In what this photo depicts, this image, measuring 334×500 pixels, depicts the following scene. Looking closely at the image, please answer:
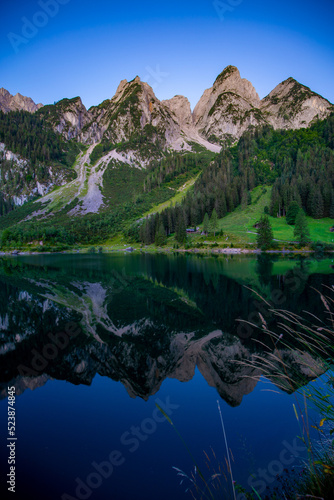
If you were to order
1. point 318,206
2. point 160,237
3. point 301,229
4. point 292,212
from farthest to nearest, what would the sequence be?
point 160,237 < point 318,206 < point 292,212 < point 301,229

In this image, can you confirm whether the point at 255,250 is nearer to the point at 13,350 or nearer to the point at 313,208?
the point at 313,208

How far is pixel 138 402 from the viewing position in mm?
8117

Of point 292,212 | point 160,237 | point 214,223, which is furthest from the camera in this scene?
point 160,237

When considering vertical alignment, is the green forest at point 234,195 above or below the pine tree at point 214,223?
above

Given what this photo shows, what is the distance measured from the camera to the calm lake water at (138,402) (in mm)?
5309

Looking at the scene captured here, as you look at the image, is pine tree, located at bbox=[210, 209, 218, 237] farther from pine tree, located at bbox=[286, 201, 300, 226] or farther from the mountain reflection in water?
the mountain reflection in water

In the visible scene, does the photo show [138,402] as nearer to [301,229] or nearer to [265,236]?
[265,236]

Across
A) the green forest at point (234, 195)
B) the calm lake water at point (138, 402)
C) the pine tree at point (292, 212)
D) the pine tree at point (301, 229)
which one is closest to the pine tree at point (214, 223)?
the green forest at point (234, 195)

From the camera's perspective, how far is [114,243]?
135 m

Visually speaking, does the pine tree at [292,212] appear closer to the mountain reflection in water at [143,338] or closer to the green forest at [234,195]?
the green forest at [234,195]

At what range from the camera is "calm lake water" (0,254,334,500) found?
209 inches

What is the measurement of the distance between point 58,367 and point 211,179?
152 metres

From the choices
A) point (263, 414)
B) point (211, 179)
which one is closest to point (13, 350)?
point (263, 414)

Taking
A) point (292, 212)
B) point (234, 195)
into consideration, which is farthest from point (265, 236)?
point (234, 195)
